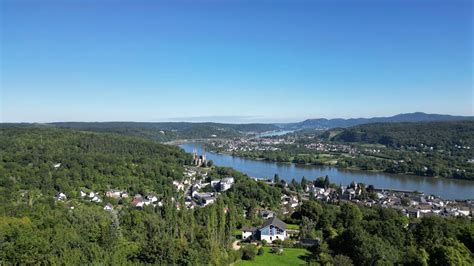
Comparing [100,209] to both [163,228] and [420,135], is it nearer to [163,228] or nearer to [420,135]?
[163,228]

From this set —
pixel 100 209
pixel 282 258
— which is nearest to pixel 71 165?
pixel 100 209

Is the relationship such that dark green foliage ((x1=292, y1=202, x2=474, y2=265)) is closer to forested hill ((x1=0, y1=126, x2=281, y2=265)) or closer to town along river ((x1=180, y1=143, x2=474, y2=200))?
forested hill ((x1=0, y1=126, x2=281, y2=265))

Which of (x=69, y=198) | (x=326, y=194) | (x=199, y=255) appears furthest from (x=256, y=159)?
(x=199, y=255)

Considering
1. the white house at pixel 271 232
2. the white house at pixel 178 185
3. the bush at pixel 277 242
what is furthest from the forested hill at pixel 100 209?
the bush at pixel 277 242

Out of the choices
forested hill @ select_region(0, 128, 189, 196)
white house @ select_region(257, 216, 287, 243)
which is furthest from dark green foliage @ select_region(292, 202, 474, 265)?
forested hill @ select_region(0, 128, 189, 196)

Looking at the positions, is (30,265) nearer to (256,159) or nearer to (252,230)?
(252,230)

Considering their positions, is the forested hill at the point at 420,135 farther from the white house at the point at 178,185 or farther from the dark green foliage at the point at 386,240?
the dark green foliage at the point at 386,240
